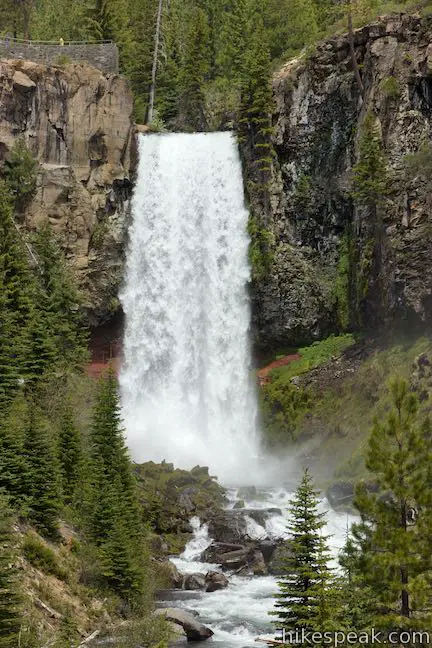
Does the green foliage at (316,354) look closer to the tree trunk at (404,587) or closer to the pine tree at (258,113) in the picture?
the pine tree at (258,113)

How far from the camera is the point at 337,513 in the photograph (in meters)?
32.6

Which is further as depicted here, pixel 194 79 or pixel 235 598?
pixel 194 79

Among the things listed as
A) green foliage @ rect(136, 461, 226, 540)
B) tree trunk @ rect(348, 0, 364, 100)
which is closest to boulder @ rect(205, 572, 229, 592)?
green foliage @ rect(136, 461, 226, 540)

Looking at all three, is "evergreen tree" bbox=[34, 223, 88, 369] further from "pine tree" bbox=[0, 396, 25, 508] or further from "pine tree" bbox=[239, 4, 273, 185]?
"pine tree" bbox=[0, 396, 25, 508]

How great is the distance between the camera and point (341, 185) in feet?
149

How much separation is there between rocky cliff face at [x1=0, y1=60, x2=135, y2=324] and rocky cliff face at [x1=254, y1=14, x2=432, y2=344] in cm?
1014

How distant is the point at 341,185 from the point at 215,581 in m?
28.2

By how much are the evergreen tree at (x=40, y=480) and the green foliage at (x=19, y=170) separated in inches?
926

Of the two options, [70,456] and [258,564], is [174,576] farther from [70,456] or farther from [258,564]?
[70,456]

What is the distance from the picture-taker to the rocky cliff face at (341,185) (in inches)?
1640

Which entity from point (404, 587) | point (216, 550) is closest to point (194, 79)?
point (216, 550)

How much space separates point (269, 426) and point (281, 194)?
1537 centimetres

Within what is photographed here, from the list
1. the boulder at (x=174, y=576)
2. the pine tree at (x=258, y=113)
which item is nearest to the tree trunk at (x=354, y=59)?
the pine tree at (x=258, y=113)

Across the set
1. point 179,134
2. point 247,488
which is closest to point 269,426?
point 247,488
